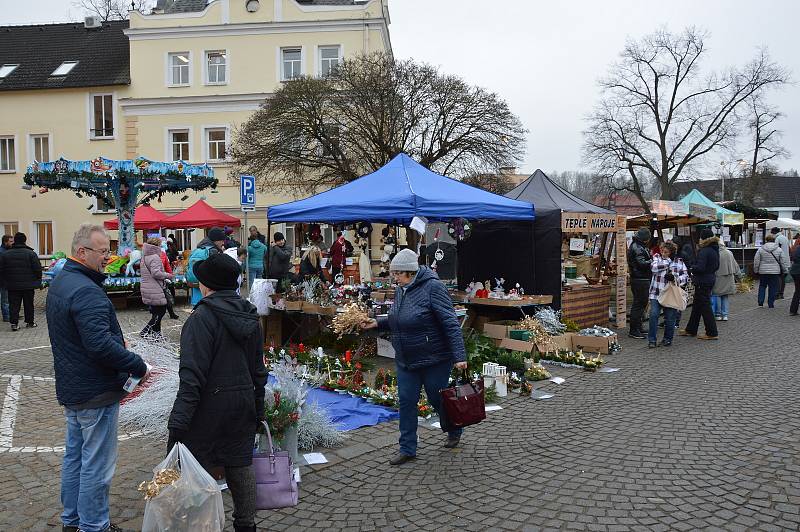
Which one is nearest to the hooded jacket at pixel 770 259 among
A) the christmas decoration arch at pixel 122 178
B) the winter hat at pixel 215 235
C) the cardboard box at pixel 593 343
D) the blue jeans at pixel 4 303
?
the cardboard box at pixel 593 343

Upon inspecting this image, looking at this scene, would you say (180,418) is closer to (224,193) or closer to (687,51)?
(224,193)

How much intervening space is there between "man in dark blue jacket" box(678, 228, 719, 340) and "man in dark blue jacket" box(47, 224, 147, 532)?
32.0 feet

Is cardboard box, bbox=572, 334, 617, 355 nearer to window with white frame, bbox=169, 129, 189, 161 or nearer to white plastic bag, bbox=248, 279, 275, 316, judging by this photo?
white plastic bag, bbox=248, 279, 275, 316

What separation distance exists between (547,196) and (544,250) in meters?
1.83

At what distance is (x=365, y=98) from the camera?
20.9 m

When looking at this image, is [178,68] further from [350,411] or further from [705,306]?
[350,411]

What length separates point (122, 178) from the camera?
16.0 meters

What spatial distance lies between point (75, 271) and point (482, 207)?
6.47m

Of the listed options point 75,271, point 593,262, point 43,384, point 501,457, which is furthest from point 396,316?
point 593,262

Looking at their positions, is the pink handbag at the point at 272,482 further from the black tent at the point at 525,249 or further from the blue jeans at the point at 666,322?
the blue jeans at the point at 666,322

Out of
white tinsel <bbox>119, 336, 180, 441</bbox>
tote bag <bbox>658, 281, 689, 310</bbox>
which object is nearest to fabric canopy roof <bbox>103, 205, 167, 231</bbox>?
white tinsel <bbox>119, 336, 180, 441</bbox>

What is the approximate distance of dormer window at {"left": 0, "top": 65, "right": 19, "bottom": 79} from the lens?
95.5 ft

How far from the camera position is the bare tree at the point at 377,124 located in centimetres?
2102

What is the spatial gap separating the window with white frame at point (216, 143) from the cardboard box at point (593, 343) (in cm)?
2183
